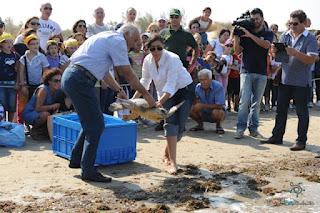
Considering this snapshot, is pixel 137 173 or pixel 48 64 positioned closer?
pixel 137 173

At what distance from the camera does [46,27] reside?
10203 mm

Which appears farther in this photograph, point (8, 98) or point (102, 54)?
point (8, 98)

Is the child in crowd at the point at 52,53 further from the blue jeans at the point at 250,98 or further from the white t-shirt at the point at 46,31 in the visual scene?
the blue jeans at the point at 250,98

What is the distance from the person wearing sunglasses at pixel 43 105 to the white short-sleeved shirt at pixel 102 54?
2.64 metres

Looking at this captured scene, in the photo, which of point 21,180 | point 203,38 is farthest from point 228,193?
point 203,38

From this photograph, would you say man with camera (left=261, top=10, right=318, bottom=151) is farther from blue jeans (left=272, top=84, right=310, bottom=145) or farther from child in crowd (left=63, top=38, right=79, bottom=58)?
child in crowd (left=63, top=38, right=79, bottom=58)

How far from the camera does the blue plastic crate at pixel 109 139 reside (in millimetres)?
6703

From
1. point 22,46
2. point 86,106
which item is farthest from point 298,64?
point 22,46

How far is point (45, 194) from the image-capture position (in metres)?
5.61

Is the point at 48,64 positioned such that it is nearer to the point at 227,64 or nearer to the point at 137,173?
the point at 137,173

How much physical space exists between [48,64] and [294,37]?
3.87 m

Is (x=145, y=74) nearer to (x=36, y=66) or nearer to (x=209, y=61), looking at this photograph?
(x=36, y=66)

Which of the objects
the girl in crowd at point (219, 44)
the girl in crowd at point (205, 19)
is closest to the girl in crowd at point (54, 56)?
the girl in crowd at point (219, 44)

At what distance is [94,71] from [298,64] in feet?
11.3
